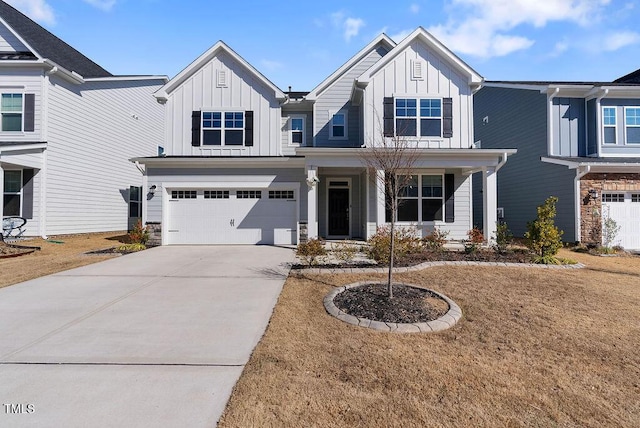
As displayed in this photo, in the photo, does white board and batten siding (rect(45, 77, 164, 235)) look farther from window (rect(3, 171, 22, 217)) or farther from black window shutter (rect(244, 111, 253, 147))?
black window shutter (rect(244, 111, 253, 147))

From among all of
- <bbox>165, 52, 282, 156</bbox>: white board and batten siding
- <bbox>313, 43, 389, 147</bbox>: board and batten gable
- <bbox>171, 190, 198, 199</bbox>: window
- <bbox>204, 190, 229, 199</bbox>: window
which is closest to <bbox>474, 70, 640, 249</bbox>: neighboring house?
<bbox>313, 43, 389, 147</bbox>: board and batten gable

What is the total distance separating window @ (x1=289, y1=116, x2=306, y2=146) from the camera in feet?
47.0

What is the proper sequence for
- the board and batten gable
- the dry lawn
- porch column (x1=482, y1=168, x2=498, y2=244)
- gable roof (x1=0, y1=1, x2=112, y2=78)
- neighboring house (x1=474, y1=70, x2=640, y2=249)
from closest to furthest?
the dry lawn, porch column (x1=482, y1=168, x2=498, y2=244), neighboring house (x1=474, y1=70, x2=640, y2=249), gable roof (x1=0, y1=1, x2=112, y2=78), the board and batten gable

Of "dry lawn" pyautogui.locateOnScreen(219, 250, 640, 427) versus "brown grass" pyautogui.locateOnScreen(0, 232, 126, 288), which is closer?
"dry lawn" pyautogui.locateOnScreen(219, 250, 640, 427)

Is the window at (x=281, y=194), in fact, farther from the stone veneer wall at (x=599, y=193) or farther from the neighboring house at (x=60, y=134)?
the stone veneer wall at (x=599, y=193)

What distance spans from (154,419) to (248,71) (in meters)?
13.2

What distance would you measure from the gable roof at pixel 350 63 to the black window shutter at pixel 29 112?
10537 mm

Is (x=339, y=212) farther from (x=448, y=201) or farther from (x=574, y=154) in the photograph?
(x=574, y=154)

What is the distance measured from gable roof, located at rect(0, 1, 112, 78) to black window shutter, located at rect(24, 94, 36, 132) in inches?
63.1

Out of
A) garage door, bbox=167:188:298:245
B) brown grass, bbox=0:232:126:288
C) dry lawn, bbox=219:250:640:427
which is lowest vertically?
dry lawn, bbox=219:250:640:427

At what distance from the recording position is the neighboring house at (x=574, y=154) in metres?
12.1

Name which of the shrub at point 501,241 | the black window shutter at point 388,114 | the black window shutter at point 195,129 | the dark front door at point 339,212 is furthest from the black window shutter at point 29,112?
the shrub at point 501,241

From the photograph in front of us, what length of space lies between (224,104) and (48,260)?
7909mm

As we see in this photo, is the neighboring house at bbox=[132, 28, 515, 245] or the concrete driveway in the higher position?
the neighboring house at bbox=[132, 28, 515, 245]
